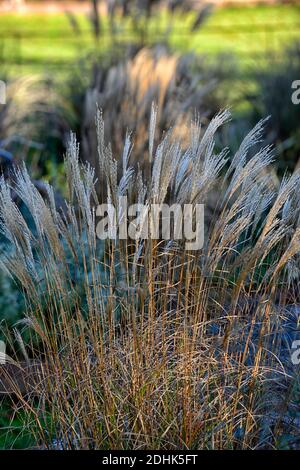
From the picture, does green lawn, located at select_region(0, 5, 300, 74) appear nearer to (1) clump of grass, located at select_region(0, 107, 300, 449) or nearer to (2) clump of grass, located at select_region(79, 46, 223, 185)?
(2) clump of grass, located at select_region(79, 46, 223, 185)

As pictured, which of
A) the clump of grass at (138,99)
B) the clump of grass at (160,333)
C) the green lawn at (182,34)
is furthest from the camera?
the green lawn at (182,34)

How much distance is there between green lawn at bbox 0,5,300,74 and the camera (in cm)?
1670

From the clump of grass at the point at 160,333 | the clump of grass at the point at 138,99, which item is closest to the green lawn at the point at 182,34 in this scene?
the clump of grass at the point at 138,99

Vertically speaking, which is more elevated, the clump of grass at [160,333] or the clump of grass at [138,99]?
the clump of grass at [138,99]

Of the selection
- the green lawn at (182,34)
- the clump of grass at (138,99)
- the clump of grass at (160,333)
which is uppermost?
the green lawn at (182,34)

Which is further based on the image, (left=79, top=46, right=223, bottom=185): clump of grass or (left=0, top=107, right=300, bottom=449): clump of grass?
(left=79, top=46, right=223, bottom=185): clump of grass

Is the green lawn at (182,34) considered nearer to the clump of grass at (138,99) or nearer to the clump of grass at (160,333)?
the clump of grass at (138,99)

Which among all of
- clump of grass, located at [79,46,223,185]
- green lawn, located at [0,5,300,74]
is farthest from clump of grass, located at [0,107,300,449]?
green lawn, located at [0,5,300,74]

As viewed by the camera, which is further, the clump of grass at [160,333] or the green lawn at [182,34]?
the green lawn at [182,34]

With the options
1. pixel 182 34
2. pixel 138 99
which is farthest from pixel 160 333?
pixel 182 34

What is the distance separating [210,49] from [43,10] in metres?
8.07

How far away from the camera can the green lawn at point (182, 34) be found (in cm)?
1670

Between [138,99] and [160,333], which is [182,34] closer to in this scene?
[138,99]
